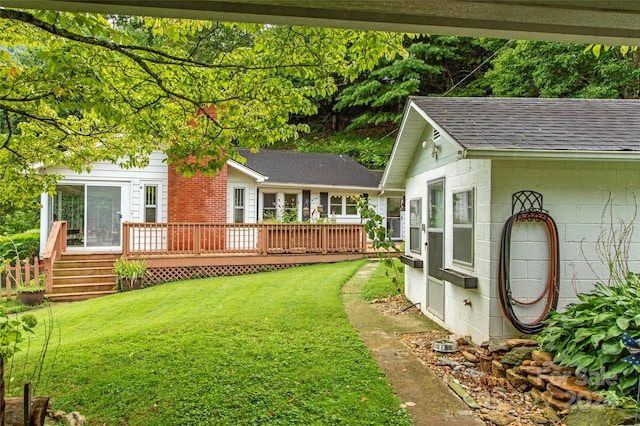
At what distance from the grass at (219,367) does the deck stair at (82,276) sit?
242 centimetres

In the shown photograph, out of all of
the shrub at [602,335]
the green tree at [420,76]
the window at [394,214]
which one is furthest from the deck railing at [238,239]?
the green tree at [420,76]

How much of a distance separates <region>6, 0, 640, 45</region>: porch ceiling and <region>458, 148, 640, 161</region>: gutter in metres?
2.58

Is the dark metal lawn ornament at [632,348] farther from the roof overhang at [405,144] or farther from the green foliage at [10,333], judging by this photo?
the green foliage at [10,333]

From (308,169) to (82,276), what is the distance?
34.1 feet

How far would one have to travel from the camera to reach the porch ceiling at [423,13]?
1.83 meters

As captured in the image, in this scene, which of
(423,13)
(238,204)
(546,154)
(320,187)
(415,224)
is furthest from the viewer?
(320,187)

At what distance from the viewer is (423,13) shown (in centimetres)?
193

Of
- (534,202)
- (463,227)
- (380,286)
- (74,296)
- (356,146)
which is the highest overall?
(356,146)

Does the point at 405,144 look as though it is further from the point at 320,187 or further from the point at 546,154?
the point at 320,187

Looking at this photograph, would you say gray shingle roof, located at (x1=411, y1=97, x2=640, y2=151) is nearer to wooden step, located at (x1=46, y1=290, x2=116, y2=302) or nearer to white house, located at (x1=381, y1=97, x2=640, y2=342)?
white house, located at (x1=381, y1=97, x2=640, y2=342)

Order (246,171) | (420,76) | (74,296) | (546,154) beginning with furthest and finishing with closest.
A: (420,76) → (246,171) → (74,296) → (546,154)

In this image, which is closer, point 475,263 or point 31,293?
point 475,263

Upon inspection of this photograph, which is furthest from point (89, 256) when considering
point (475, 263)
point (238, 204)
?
point (475, 263)

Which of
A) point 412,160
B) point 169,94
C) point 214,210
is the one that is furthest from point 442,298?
point 214,210
